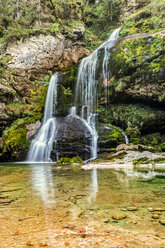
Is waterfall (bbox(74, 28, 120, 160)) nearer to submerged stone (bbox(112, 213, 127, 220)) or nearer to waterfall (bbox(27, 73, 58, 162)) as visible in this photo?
waterfall (bbox(27, 73, 58, 162))

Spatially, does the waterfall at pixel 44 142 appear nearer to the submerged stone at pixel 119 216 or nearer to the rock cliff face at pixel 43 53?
the rock cliff face at pixel 43 53

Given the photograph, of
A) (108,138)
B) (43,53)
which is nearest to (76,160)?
(108,138)

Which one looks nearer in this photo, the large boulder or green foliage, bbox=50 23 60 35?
the large boulder

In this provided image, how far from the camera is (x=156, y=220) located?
70.1 inches

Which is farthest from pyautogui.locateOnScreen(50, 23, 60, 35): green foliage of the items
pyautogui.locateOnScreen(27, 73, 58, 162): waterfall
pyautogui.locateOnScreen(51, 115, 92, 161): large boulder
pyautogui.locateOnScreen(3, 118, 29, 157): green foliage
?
pyautogui.locateOnScreen(51, 115, 92, 161): large boulder

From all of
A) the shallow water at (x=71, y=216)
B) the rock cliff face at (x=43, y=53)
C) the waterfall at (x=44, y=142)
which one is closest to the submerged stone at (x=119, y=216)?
the shallow water at (x=71, y=216)

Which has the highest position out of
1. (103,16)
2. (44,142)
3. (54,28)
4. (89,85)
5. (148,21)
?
(103,16)

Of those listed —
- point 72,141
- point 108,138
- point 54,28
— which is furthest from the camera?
point 54,28

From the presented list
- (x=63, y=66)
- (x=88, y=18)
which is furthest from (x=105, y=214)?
(x=88, y=18)

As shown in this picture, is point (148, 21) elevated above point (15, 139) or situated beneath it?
elevated above

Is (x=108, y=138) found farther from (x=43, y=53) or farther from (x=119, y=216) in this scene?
(x=43, y=53)

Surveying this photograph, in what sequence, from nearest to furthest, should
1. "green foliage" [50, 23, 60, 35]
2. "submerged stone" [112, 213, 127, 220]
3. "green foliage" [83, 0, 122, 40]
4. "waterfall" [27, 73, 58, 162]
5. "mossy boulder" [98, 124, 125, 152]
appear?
1. "submerged stone" [112, 213, 127, 220]
2. "mossy boulder" [98, 124, 125, 152]
3. "waterfall" [27, 73, 58, 162]
4. "green foliage" [50, 23, 60, 35]
5. "green foliage" [83, 0, 122, 40]

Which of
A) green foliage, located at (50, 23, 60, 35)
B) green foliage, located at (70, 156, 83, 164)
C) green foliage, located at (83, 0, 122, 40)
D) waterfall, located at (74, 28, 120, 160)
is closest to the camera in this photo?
green foliage, located at (70, 156, 83, 164)

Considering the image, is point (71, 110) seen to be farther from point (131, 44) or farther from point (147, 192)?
point (147, 192)
